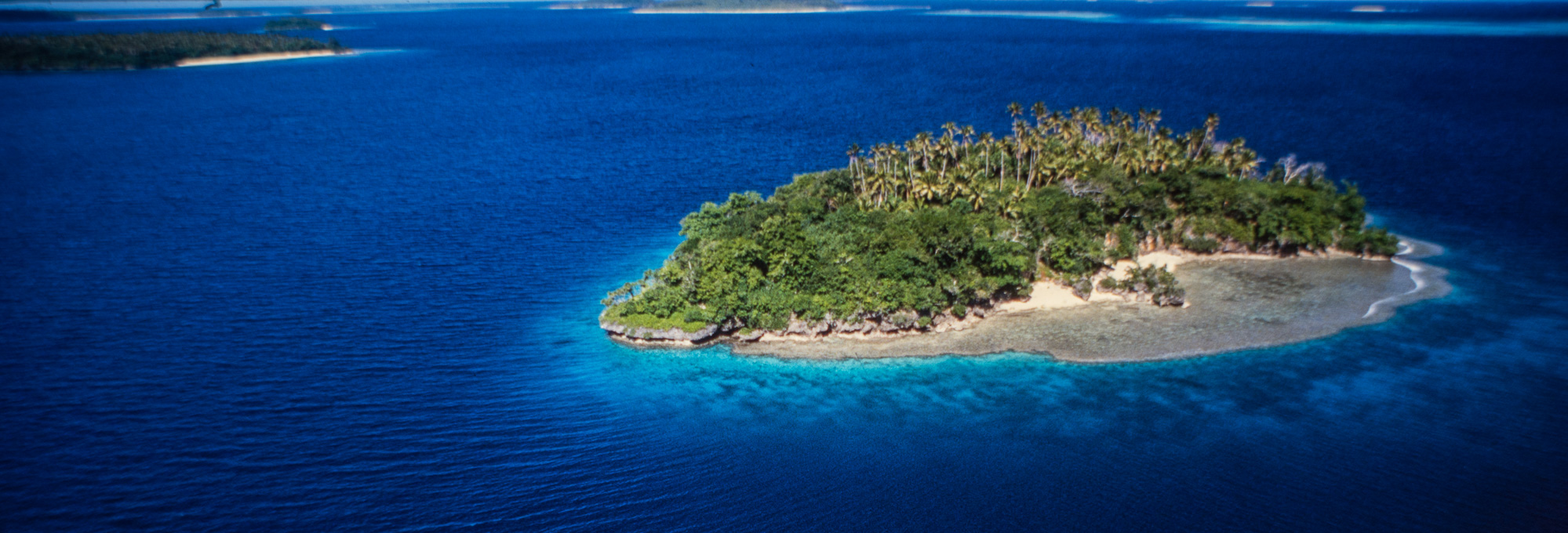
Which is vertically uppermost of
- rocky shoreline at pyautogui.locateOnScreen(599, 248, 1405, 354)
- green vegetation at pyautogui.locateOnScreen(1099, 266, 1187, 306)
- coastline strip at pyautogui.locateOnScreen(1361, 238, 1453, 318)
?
rocky shoreline at pyautogui.locateOnScreen(599, 248, 1405, 354)

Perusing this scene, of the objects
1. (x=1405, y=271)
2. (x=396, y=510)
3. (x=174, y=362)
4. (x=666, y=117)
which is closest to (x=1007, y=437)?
(x=396, y=510)

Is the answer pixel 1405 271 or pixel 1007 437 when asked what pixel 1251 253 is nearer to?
pixel 1405 271

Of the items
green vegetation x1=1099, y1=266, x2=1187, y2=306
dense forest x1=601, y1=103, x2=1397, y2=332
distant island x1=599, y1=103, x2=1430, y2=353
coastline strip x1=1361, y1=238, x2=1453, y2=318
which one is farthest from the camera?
coastline strip x1=1361, y1=238, x2=1453, y2=318

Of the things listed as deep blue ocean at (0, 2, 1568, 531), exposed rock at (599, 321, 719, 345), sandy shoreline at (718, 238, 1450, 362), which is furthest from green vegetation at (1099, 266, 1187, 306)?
exposed rock at (599, 321, 719, 345)

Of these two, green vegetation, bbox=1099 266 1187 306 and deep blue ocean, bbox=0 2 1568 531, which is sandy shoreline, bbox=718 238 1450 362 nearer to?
green vegetation, bbox=1099 266 1187 306

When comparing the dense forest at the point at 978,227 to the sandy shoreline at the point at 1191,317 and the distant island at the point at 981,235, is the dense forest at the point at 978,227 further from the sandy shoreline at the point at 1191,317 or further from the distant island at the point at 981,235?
the sandy shoreline at the point at 1191,317

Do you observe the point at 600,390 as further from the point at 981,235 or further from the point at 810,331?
the point at 981,235
